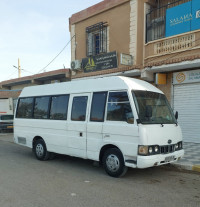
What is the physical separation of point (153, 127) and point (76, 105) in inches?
93.1

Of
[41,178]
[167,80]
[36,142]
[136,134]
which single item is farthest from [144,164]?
[167,80]

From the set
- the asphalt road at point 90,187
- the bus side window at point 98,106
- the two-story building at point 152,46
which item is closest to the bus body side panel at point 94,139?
the bus side window at point 98,106

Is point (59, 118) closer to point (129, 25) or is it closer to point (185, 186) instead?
point (185, 186)

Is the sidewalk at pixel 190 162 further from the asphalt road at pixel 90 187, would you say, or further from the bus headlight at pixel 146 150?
the bus headlight at pixel 146 150

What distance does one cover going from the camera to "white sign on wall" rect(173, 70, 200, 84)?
10.3 meters

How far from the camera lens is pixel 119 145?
212 inches

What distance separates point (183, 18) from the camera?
1019cm

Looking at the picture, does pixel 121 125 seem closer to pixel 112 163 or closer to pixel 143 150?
pixel 143 150

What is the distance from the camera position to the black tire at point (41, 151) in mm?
7535

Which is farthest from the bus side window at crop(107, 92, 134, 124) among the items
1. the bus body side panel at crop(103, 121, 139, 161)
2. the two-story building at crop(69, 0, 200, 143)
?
the two-story building at crop(69, 0, 200, 143)

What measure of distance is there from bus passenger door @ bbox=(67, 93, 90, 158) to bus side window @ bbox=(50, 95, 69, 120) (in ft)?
0.77

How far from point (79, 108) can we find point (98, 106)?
28.6 inches

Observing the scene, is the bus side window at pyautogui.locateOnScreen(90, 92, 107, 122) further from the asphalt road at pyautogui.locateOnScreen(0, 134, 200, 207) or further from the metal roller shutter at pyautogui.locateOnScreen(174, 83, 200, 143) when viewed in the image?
the metal roller shutter at pyautogui.locateOnScreen(174, 83, 200, 143)

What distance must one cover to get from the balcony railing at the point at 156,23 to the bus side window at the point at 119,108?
6.91m
